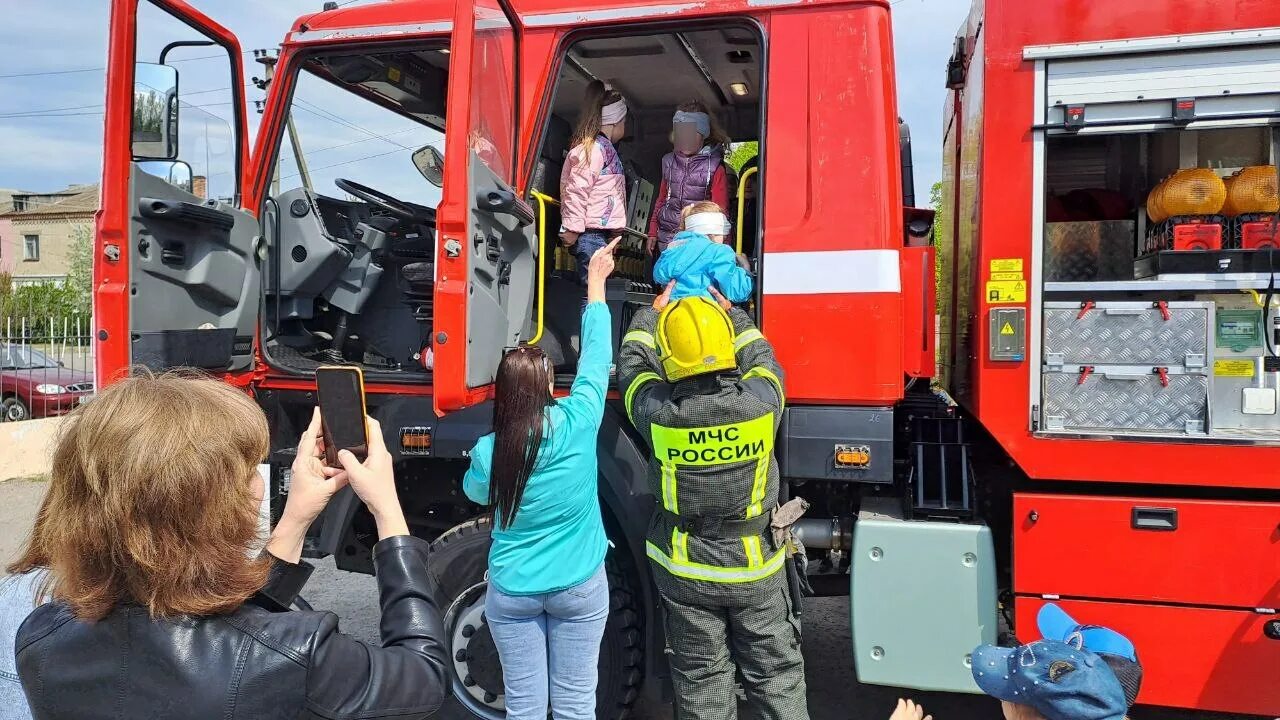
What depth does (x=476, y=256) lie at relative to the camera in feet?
9.16

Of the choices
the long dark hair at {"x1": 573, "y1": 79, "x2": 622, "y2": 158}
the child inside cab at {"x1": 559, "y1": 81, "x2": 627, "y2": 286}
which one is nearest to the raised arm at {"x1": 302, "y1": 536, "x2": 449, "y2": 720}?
the child inside cab at {"x1": 559, "y1": 81, "x2": 627, "y2": 286}

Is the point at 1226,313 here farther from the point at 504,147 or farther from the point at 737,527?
the point at 504,147

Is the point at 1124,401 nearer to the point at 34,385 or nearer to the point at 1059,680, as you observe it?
the point at 1059,680

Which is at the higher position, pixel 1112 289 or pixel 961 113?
pixel 961 113

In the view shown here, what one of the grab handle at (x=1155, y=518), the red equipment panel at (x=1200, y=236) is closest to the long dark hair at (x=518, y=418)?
the grab handle at (x=1155, y=518)

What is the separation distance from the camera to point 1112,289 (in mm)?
2846

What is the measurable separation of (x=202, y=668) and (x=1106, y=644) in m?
1.77

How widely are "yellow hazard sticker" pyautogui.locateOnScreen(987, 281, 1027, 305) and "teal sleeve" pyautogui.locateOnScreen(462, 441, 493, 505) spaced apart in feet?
5.74

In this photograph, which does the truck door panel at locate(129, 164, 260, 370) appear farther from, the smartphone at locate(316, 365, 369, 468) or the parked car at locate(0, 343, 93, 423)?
the parked car at locate(0, 343, 93, 423)

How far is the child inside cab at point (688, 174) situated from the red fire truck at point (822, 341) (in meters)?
0.33

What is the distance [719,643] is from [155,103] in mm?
2818

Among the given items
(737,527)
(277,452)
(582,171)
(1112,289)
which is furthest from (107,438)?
(1112,289)

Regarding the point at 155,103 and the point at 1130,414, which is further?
the point at 155,103

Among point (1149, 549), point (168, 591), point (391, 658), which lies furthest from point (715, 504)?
point (168, 591)
